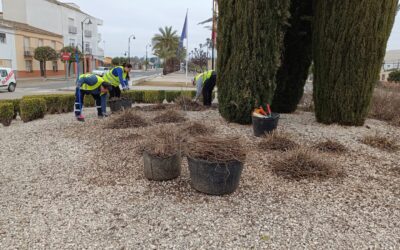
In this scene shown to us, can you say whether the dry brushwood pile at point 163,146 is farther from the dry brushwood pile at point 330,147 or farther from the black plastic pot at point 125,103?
the black plastic pot at point 125,103

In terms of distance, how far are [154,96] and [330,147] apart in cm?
830

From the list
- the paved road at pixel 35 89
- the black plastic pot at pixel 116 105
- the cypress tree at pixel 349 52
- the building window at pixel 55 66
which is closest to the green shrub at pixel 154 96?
the black plastic pot at pixel 116 105

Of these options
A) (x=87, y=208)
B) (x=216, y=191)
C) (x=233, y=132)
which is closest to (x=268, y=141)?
(x=233, y=132)

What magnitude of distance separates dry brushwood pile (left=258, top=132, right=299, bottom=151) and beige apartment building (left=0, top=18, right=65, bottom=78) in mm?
35247

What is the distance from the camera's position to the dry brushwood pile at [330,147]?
15.9 feet

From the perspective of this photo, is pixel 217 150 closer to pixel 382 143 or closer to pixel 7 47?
pixel 382 143

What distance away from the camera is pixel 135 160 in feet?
14.6

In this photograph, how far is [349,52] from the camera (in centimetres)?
585

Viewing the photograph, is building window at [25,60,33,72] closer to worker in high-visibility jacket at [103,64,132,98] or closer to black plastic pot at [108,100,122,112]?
worker in high-visibility jacket at [103,64,132,98]

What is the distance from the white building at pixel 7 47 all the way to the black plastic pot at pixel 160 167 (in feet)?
116

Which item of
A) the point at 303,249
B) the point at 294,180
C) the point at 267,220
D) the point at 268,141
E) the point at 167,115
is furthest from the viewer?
the point at 167,115

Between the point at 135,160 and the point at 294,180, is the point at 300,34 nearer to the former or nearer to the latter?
the point at 294,180

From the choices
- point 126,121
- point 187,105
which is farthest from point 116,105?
point 187,105

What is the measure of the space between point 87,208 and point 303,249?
214 centimetres
